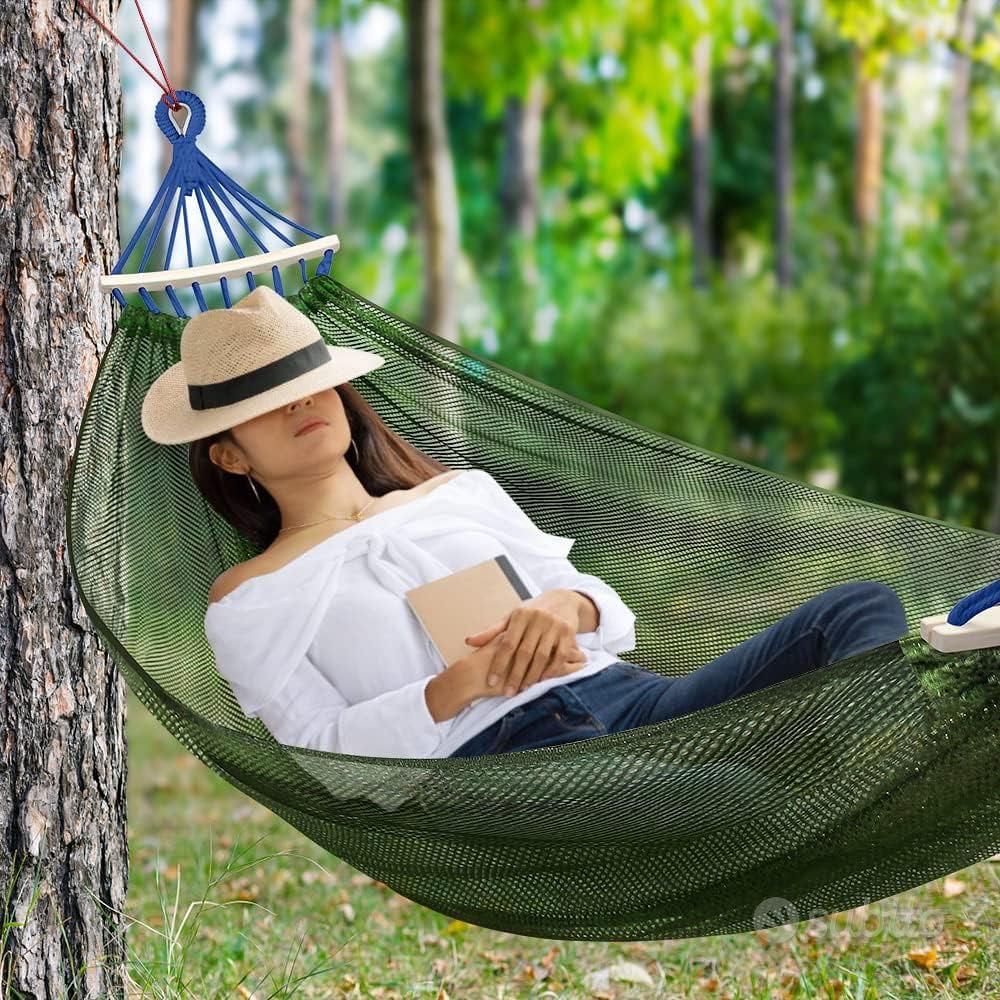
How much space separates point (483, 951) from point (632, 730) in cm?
107

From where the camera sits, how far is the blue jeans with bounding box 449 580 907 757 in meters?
1.76

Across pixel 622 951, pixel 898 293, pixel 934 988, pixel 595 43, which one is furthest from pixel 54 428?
pixel 595 43

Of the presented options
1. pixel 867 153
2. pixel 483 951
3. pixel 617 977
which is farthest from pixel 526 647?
pixel 867 153

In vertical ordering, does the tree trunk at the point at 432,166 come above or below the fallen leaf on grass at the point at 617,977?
above

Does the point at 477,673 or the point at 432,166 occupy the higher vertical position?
the point at 432,166

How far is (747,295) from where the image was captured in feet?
30.6

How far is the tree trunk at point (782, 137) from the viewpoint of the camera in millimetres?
11211

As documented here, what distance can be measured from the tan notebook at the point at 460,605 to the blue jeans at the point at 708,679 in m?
0.09

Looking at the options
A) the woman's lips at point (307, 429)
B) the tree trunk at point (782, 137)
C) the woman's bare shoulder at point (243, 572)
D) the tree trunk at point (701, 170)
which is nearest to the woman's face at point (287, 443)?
the woman's lips at point (307, 429)

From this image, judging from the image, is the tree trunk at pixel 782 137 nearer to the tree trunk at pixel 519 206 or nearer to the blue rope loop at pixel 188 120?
the tree trunk at pixel 519 206

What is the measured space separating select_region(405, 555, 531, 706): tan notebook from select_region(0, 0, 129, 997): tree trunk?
0.44 metres

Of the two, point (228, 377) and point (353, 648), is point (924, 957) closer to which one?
point (353, 648)

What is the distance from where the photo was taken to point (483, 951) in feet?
7.95

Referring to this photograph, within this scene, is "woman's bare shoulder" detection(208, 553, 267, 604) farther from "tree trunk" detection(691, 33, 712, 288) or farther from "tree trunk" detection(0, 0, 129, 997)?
"tree trunk" detection(691, 33, 712, 288)
